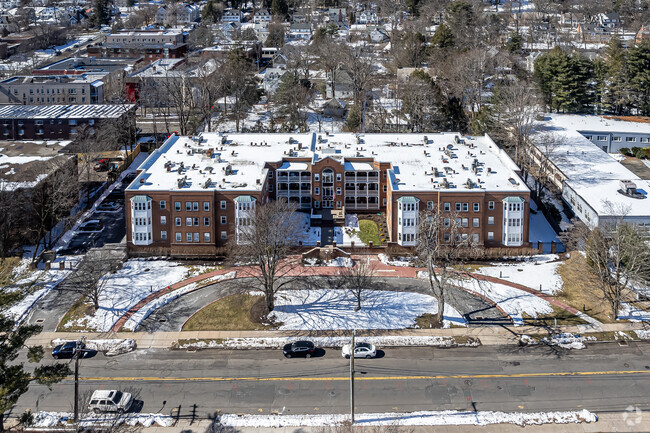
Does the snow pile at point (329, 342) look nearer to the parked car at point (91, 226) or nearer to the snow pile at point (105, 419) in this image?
the snow pile at point (105, 419)

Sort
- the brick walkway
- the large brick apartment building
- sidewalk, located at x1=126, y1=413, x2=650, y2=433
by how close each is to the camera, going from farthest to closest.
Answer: the large brick apartment building → the brick walkway → sidewalk, located at x1=126, y1=413, x2=650, y2=433

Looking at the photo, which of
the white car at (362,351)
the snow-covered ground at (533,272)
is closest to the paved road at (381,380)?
the white car at (362,351)

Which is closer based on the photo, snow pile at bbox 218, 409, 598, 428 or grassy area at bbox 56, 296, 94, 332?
snow pile at bbox 218, 409, 598, 428

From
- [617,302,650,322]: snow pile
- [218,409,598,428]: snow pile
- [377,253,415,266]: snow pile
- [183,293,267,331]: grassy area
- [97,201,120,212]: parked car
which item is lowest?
[218,409,598,428]: snow pile

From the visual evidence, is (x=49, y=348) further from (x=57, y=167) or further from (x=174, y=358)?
(x=57, y=167)

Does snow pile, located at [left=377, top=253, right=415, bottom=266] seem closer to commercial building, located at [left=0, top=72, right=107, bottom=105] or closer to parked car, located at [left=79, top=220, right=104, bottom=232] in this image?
parked car, located at [left=79, top=220, right=104, bottom=232]

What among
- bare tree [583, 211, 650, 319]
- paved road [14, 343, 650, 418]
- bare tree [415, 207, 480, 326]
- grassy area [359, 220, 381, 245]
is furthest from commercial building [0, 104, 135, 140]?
bare tree [583, 211, 650, 319]
